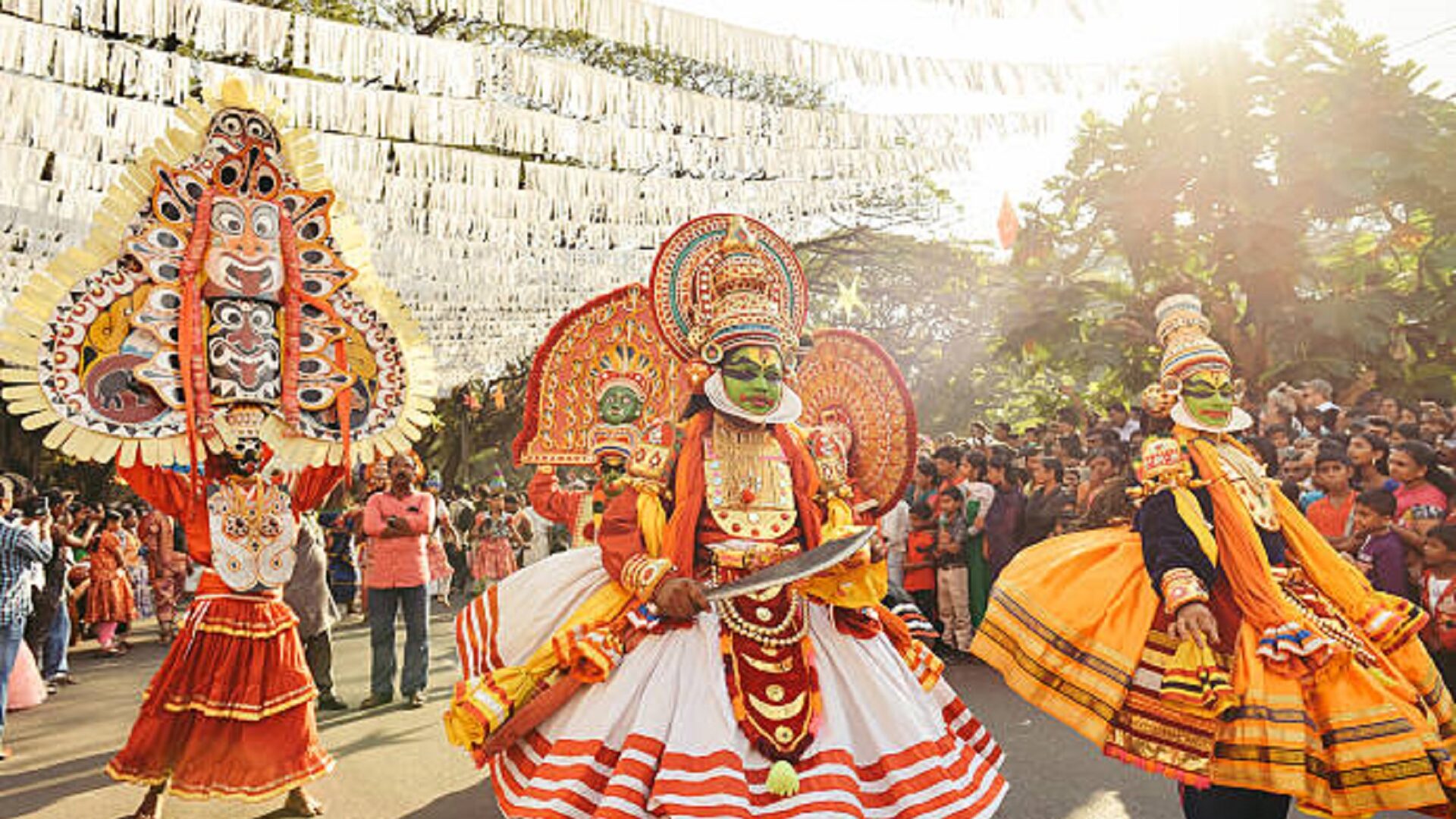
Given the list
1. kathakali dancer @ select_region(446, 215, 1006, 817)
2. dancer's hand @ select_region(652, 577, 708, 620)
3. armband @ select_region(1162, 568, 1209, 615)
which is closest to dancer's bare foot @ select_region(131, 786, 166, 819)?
kathakali dancer @ select_region(446, 215, 1006, 817)

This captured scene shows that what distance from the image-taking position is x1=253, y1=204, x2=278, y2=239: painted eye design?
495 cm

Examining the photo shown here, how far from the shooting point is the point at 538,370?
20.8 ft

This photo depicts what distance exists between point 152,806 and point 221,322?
2359 mm

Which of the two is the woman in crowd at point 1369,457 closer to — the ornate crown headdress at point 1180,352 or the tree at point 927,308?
the ornate crown headdress at point 1180,352

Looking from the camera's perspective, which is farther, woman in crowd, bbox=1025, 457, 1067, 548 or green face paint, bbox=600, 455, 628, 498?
woman in crowd, bbox=1025, 457, 1067, 548

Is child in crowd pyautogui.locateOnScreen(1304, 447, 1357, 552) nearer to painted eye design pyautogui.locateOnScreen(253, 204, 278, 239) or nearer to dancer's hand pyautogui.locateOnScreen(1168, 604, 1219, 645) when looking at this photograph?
dancer's hand pyautogui.locateOnScreen(1168, 604, 1219, 645)

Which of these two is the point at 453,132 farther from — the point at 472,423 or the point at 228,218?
the point at 472,423

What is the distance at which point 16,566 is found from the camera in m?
6.73

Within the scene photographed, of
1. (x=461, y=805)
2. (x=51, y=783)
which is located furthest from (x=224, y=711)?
(x=51, y=783)

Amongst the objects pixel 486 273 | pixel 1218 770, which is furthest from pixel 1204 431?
pixel 486 273

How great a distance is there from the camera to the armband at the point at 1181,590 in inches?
127

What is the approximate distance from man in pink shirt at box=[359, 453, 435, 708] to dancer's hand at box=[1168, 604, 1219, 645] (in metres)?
5.66

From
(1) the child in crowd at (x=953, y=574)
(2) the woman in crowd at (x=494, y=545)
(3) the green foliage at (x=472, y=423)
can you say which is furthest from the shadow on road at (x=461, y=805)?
(3) the green foliage at (x=472, y=423)

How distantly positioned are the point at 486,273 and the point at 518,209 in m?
2.68
